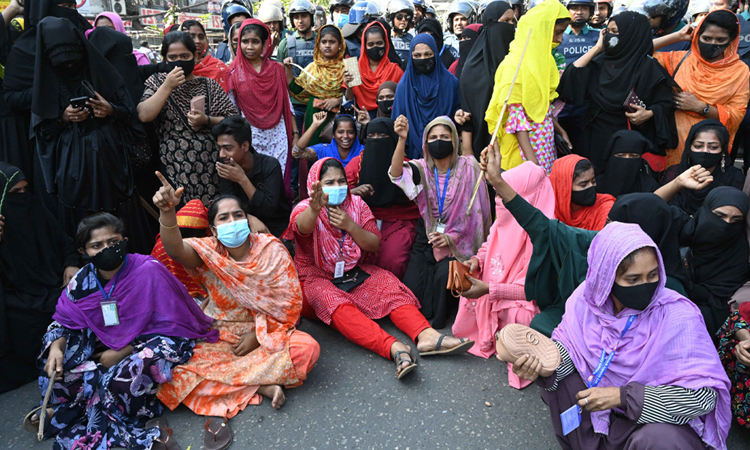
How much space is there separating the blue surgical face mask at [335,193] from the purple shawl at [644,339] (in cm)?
163

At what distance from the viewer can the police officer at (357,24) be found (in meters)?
5.47

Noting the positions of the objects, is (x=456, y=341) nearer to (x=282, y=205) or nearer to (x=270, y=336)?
Answer: (x=270, y=336)

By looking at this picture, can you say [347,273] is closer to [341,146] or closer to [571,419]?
[341,146]

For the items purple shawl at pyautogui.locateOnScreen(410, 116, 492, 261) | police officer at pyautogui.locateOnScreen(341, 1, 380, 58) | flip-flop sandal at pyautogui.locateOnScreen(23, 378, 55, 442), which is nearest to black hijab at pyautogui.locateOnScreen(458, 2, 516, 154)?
purple shawl at pyautogui.locateOnScreen(410, 116, 492, 261)

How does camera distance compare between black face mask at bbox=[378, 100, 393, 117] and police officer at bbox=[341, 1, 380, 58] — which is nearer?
black face mask at bbox=[378, 100, 393, 117]

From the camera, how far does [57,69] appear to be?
322cm

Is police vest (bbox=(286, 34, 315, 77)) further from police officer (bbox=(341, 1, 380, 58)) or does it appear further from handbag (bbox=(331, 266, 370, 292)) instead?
handbag (bbox=(331, 266, 370, 292))

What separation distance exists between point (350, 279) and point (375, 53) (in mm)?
2281

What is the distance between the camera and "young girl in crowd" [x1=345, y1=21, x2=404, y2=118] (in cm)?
460

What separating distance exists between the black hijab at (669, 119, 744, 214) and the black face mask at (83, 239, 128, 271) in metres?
3.21

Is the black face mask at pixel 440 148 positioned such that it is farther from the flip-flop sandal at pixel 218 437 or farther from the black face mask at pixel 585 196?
the flip-flop sandal at pixel 218 437

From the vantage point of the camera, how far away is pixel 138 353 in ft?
8.32

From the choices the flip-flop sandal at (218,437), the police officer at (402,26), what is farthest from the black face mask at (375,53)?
the flip-flop sandal at (218,437)

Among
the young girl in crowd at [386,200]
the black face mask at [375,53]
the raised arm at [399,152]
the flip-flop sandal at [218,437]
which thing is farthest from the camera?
the black face mask at [375,53]
